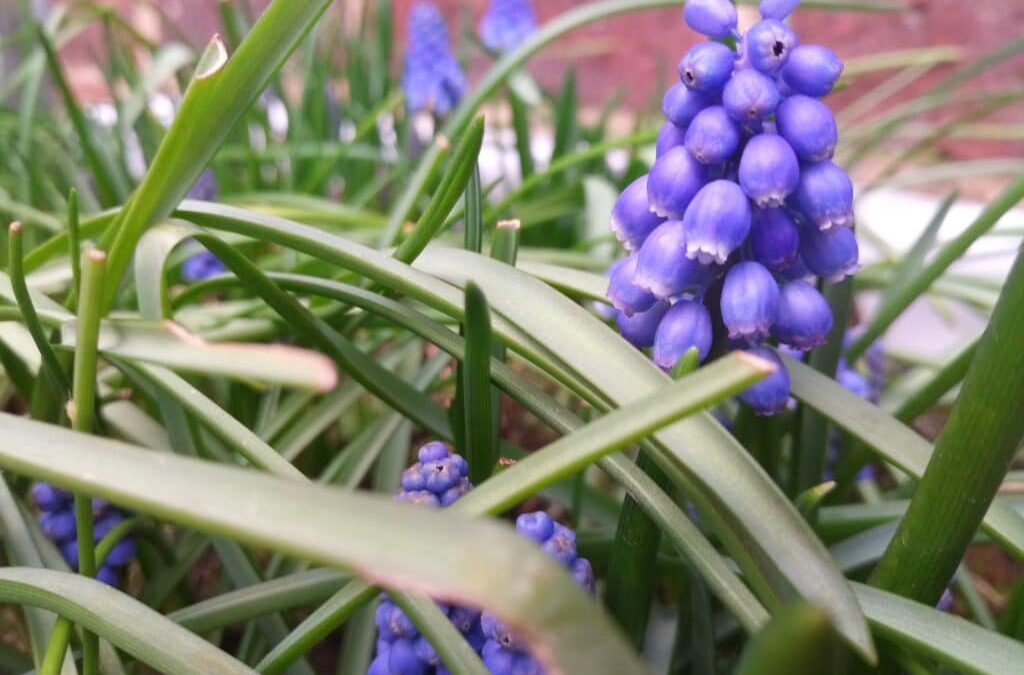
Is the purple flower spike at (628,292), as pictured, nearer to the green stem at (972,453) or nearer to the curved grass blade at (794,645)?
the green stem at (972,453)

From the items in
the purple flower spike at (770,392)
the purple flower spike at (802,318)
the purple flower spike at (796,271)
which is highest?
the purple flower spike at (796,271)

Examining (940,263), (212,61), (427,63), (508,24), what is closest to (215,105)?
(212,61)

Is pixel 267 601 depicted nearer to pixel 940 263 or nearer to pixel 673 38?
pixel 940 263

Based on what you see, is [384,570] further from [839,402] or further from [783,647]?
[839,402]

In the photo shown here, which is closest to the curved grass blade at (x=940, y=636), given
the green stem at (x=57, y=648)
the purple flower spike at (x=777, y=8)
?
the purple flower spike at (x=777, y=8)

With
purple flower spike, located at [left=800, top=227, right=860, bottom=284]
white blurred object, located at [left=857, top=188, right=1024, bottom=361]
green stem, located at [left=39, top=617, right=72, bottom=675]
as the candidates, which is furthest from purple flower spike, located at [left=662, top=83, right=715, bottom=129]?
white blurred object, located at [left=857, top=188, right=1024, bottom=361]

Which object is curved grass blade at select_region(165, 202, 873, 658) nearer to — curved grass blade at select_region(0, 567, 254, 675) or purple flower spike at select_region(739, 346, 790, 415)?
purple flower spike at select_region(739, 346, 790, 415)

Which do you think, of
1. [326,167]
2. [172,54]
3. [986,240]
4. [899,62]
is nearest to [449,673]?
[326,167]
